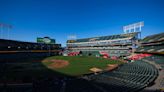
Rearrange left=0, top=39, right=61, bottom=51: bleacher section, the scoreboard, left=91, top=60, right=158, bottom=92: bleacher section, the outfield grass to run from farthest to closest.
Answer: the scoreboard < left=0, top=39, right=61, bottom=51: bleacher section < the outfield grass < left=91, top=60, right=158, bottom=92: bleacher section

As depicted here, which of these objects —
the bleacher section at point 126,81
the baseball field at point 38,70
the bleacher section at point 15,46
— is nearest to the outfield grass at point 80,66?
the baseball field at point 38,70

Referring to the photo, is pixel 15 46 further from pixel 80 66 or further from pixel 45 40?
pixel 80 66

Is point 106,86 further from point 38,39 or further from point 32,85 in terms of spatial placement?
point 38,39

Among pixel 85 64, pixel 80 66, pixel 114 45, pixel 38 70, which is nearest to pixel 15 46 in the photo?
pixel 38 70

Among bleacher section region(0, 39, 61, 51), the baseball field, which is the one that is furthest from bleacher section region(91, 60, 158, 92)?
bleacher section region(0, 39, 61, 51)

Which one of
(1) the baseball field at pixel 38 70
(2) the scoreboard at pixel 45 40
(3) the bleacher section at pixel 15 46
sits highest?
(2) the scoreboard at pixel 45 40

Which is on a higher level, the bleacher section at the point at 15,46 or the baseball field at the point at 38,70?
the bleacher section at the point at 15,46

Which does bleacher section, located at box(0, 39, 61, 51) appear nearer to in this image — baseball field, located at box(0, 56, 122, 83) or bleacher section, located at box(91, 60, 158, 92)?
baseball field, located at box(0, 56, 122, 83)

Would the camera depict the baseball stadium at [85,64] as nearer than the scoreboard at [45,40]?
Yes

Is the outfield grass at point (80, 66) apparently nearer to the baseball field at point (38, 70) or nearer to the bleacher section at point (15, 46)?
the baseball field at point (38, 70)

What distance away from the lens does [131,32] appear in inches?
3177

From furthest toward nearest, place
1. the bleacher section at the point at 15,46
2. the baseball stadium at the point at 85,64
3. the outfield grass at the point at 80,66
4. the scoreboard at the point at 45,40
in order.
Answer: the scoreboard at the point at 45,40, the bleacher section at the point at 15,46, the outfield grass at the point at 80,66, the baseball stadium at the point at 85,64

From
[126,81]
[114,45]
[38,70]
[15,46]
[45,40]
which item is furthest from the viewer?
[45,40]

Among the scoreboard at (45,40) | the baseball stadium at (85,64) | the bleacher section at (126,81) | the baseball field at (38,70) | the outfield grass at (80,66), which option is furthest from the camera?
the scoreboard at (45,40)
